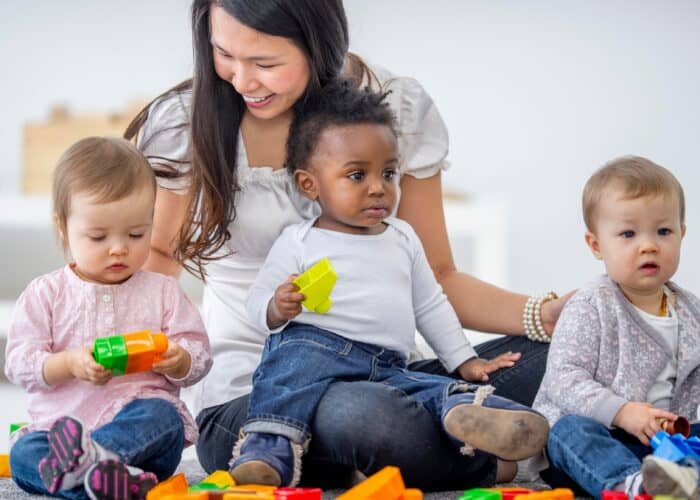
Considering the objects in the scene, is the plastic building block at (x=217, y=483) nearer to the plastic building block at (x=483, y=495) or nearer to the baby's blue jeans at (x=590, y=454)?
the plastic building block at (x=483, y=495)

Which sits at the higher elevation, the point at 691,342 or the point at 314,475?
the point at 691,342

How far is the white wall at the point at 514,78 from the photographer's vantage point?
169 inches

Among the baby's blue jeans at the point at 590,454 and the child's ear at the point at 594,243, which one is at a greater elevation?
the child's ear at the point at 594,243

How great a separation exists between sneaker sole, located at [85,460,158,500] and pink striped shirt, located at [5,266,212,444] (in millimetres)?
160

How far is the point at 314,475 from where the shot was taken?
160 centimetres

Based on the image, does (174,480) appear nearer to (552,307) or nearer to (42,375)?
(42,375)

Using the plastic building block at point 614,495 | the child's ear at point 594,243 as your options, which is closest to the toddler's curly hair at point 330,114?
the child's ear at point 594,243

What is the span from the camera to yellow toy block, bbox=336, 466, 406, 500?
1.24 meters

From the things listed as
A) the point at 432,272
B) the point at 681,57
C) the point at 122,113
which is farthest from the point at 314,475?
the point at 681,57

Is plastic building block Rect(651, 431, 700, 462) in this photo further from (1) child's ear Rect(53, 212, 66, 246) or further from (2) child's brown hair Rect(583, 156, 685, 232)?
(1) child's ear Rect(53, 212, 66, 246)

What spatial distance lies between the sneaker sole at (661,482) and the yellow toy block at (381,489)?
0.28 metres

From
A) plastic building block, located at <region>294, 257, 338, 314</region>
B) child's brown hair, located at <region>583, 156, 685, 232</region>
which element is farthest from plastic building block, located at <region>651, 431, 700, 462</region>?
plastic building block, located at <region>294, 257, 338, 314</region>

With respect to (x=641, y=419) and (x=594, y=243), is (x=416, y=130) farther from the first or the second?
(x=641, y=419)

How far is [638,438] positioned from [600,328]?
0.56ft
